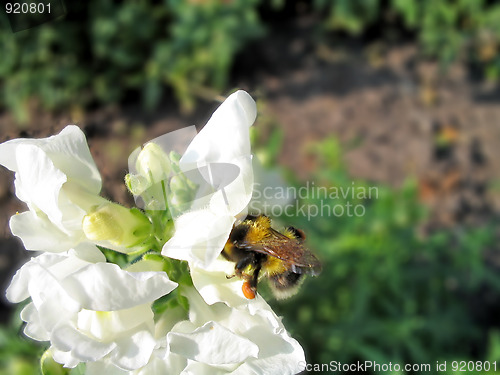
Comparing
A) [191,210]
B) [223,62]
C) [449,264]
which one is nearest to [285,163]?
[223,62]

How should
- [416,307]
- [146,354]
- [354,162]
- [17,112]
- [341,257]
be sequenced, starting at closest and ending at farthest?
[146,354] < [341,257] < [416,307] < [354,162] < [17,112]

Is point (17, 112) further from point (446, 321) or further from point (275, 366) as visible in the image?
point (275, 366)

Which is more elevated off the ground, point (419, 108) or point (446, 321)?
point (419, 108)

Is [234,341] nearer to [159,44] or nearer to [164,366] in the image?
[164,366]

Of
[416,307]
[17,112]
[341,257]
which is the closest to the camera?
[341,257]

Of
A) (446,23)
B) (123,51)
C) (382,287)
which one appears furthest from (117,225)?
(446,23)

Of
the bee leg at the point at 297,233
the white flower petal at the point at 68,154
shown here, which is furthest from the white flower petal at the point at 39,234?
the bee leg at the point at 297,233

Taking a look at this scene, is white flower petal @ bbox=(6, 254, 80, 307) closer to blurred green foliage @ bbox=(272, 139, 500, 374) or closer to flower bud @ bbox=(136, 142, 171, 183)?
flower bud @ bbox=(136, 142, 171, 183)
